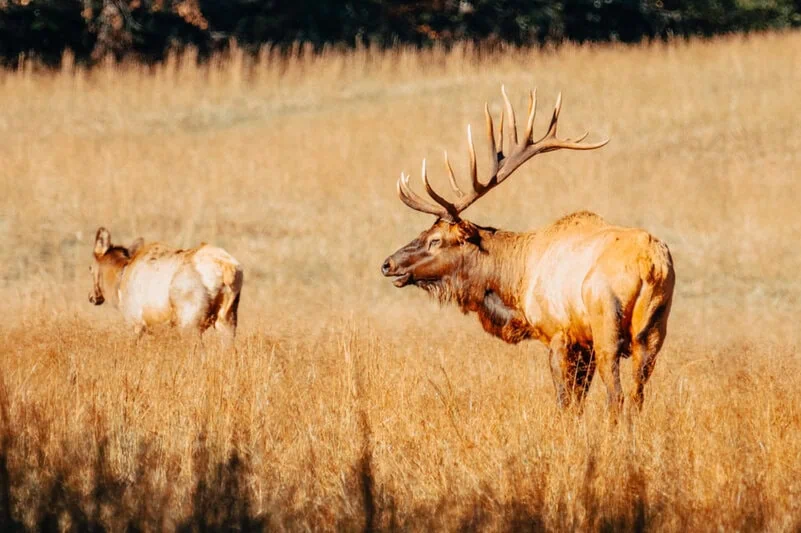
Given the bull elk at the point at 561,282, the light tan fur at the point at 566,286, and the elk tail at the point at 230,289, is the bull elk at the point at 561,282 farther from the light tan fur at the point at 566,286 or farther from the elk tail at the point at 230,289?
the elk tail at the point at 230,289

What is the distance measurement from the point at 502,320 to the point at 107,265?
365 cm

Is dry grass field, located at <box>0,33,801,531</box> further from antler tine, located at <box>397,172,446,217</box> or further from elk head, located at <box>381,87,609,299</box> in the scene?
antler tine, located at <box>397,172,446,217</box>

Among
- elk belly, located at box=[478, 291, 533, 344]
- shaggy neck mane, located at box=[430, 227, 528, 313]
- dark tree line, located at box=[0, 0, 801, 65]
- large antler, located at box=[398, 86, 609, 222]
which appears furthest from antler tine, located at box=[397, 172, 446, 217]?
dark tree line, located at box=[0, 0, 801, 65]

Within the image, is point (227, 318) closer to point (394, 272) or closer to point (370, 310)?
point (394, 272)

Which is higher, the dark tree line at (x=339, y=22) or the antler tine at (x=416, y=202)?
the antler tine at (x=416, y=202)

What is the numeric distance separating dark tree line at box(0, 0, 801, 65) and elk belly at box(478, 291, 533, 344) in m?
24.1

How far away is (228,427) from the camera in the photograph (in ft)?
25.8

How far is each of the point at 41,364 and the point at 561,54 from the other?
74.0 ft

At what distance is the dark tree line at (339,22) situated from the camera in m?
34.5

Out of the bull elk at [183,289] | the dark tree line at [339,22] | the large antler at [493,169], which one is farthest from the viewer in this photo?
the dark tree line at [339,22]

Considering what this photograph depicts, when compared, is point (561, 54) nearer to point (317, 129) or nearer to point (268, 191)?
point (317, 129)

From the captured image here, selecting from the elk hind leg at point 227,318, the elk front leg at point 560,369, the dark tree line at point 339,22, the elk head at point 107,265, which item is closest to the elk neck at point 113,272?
the elk head at point 107,265

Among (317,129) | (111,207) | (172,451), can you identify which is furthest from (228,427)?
(317,129)

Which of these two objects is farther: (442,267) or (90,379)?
(442,267)
